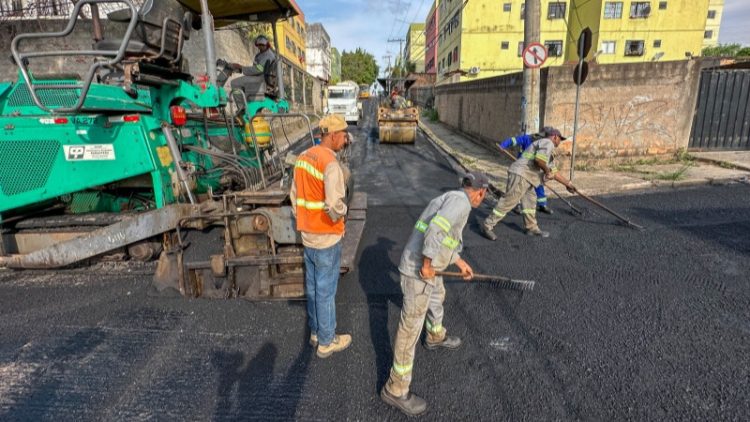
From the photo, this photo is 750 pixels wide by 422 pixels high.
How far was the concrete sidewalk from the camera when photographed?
7258 millimetres

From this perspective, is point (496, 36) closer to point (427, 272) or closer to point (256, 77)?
point (256, 77)

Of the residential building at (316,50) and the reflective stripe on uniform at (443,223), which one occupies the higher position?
the residential building at (316,50)

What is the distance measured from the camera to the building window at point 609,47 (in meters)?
29.8

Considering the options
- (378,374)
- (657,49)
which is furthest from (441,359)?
(657,49)

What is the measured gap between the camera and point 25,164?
3.78 meters

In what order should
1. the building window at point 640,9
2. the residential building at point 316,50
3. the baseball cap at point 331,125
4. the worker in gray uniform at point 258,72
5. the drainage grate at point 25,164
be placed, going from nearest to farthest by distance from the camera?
the baseball cap at point 331,125, the drainage grate at point 25,164, the worker in gray uniform at point 258,72, the building window at point 640,9, the residential building at point 316,50

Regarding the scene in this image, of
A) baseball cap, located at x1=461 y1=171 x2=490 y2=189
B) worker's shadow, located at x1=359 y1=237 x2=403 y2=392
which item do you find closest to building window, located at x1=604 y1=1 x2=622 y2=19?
worker's shadow, located at x1=359 y1=237 x2=403 y2=392

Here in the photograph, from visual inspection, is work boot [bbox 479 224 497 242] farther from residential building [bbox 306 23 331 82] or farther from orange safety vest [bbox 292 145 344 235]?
residential building [bbox 306 23 331 82]

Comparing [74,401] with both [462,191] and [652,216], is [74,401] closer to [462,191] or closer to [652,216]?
[462,191]

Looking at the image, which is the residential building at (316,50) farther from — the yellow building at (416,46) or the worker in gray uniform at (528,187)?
the worker in gray uniform at (528,187)

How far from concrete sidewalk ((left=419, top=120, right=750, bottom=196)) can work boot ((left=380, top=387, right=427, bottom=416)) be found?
579 centimetres

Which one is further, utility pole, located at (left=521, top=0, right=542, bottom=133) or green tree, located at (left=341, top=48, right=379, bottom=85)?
green tree, located at (left=341, top=48, right=379, bottom=85)

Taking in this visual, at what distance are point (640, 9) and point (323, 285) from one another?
36.1m

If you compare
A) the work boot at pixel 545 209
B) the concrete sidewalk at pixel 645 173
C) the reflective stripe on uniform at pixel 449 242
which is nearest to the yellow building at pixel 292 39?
the concrete sidewalk at pixel 645 173
